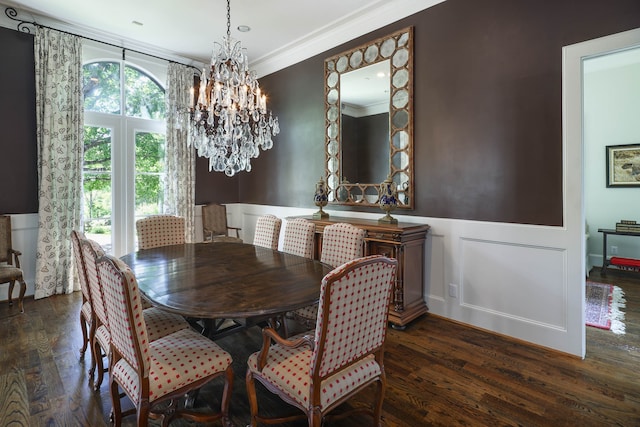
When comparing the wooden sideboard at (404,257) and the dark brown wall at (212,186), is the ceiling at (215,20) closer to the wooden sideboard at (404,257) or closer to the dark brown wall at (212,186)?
the dark brown wall at (212,186)

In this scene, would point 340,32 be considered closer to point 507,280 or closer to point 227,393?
point 507,280

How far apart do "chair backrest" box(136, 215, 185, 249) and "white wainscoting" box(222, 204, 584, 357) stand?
102 inches

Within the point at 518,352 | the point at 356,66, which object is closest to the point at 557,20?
the point at 356,66

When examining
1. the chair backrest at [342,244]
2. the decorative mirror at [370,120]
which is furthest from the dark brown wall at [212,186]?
the chair backrest at [342,244]

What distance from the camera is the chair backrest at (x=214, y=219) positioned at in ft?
17.8

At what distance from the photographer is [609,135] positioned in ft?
16.9

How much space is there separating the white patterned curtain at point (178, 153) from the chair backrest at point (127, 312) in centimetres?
380

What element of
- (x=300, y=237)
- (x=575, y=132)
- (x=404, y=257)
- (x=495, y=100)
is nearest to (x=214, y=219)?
(x=300, y=237)

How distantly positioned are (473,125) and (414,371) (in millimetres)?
2220

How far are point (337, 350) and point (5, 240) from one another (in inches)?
168

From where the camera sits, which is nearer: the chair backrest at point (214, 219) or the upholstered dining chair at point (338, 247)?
the upholstered dining chair at point (338, 247)

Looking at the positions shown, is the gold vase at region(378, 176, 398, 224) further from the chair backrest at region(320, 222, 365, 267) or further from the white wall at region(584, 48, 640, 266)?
the white wall at region(584, 48, 640, 266)

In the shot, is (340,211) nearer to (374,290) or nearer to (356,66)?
(356,66)

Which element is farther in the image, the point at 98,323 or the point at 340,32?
the point at 340,32
